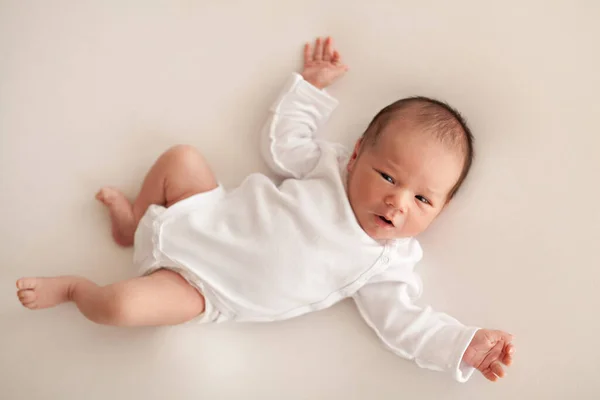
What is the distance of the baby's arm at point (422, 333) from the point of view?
43.8 inches

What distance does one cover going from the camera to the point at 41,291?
1.10 m

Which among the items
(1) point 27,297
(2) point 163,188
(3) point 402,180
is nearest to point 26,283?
(1) point 27,297

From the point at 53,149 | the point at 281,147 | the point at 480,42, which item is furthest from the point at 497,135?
the point at 53,149

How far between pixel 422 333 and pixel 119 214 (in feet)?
2.28

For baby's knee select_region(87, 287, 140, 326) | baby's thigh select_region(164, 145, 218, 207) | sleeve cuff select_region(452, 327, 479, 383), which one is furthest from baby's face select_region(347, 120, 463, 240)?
baby's knee select_region(87, 287, 140, 326)

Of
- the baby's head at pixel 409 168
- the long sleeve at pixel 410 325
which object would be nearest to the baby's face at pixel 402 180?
the baby's head at pixel 409 168

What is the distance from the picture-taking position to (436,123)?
44.8 inches

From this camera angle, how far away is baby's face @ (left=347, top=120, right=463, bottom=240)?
3.66ft

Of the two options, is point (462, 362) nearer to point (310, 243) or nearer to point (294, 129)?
point (310, 243)

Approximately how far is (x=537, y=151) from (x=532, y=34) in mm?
282

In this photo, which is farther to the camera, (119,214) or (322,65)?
(322,65)

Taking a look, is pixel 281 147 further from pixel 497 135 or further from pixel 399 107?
pixel 497 135

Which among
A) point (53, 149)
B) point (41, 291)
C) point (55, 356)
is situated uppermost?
point (53, 149)

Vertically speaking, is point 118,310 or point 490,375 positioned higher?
point 490,375
